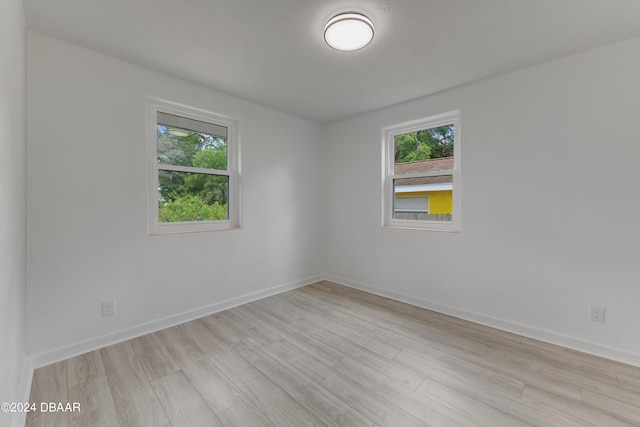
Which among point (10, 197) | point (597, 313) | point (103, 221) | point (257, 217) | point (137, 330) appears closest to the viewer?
point (10, 197)

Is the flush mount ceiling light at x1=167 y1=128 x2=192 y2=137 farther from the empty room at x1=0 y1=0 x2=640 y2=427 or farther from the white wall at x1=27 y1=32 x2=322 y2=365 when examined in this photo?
the white wall at x1=27 y1=32 x2=322 y2=365

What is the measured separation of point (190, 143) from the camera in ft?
9.50

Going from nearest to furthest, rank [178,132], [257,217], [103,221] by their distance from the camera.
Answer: [103,221]
[178,132]
[257,217]

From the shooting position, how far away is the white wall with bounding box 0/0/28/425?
113cm

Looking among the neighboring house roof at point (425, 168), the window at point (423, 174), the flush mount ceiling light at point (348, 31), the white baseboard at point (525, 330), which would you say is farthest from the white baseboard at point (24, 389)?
the neighboring house roof at point (425, 168)

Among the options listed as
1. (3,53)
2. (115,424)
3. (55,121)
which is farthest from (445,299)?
(55,121)

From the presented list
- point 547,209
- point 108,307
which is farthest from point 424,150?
point 108,307

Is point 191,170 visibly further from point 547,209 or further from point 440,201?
point 547,209

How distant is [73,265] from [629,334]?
443cm

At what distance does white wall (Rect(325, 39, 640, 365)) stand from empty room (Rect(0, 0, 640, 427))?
0.02 metres

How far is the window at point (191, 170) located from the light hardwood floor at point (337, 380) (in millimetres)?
1147

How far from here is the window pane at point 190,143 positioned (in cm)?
271

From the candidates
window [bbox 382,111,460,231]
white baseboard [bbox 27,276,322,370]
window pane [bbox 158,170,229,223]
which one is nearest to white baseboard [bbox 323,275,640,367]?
window [bbox 382,111,460,231]

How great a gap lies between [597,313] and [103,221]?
422 cm
